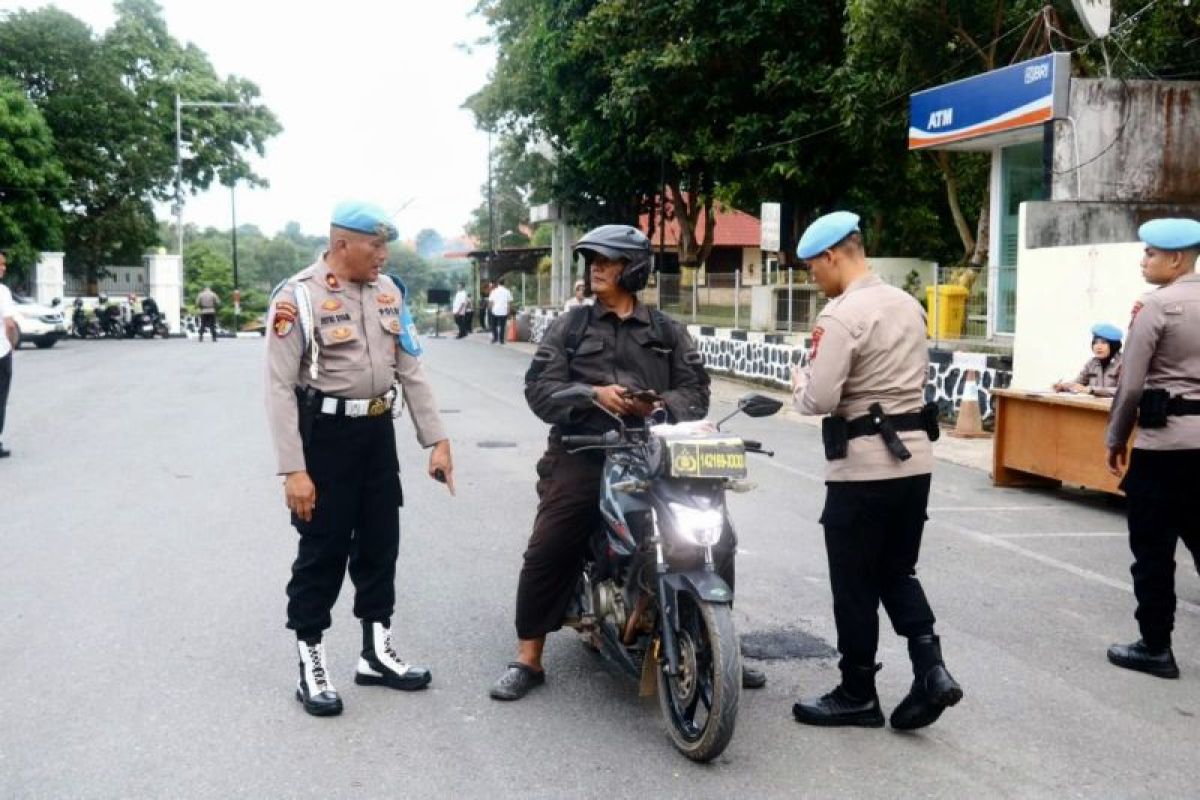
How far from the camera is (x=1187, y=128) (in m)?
16.2

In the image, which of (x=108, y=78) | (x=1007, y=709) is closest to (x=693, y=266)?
(x=108, y=78)

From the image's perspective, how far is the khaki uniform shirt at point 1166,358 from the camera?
5242mm

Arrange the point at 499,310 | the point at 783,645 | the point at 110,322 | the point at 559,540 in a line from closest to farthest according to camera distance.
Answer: the point at 559,540
the point at 783,645
the point at 499,310
the point at 110,322

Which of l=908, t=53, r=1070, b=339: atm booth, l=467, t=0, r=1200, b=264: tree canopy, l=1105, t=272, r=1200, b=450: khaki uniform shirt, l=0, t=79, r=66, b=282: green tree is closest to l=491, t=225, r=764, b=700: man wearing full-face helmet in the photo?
l=1105, t=272, r=1200, b=450: khaki uniform shirt

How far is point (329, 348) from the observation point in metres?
4.68

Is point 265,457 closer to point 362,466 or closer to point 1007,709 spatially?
point 362,466

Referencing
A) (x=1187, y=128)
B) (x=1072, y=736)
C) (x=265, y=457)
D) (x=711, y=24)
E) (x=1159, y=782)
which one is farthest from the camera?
(x=711, y=24)

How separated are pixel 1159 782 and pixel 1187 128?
554 inches

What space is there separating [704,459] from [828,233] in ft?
3.04

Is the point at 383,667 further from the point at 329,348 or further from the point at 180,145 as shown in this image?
the point at 180,145

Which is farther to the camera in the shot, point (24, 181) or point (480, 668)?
point (24, 181)

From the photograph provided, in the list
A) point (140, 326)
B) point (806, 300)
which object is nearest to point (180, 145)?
point (140, 326)

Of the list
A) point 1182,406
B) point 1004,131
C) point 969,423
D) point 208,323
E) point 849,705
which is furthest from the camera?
point 208,323

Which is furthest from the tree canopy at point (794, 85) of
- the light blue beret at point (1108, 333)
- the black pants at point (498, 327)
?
the light blue beret at point (1108, 333)
